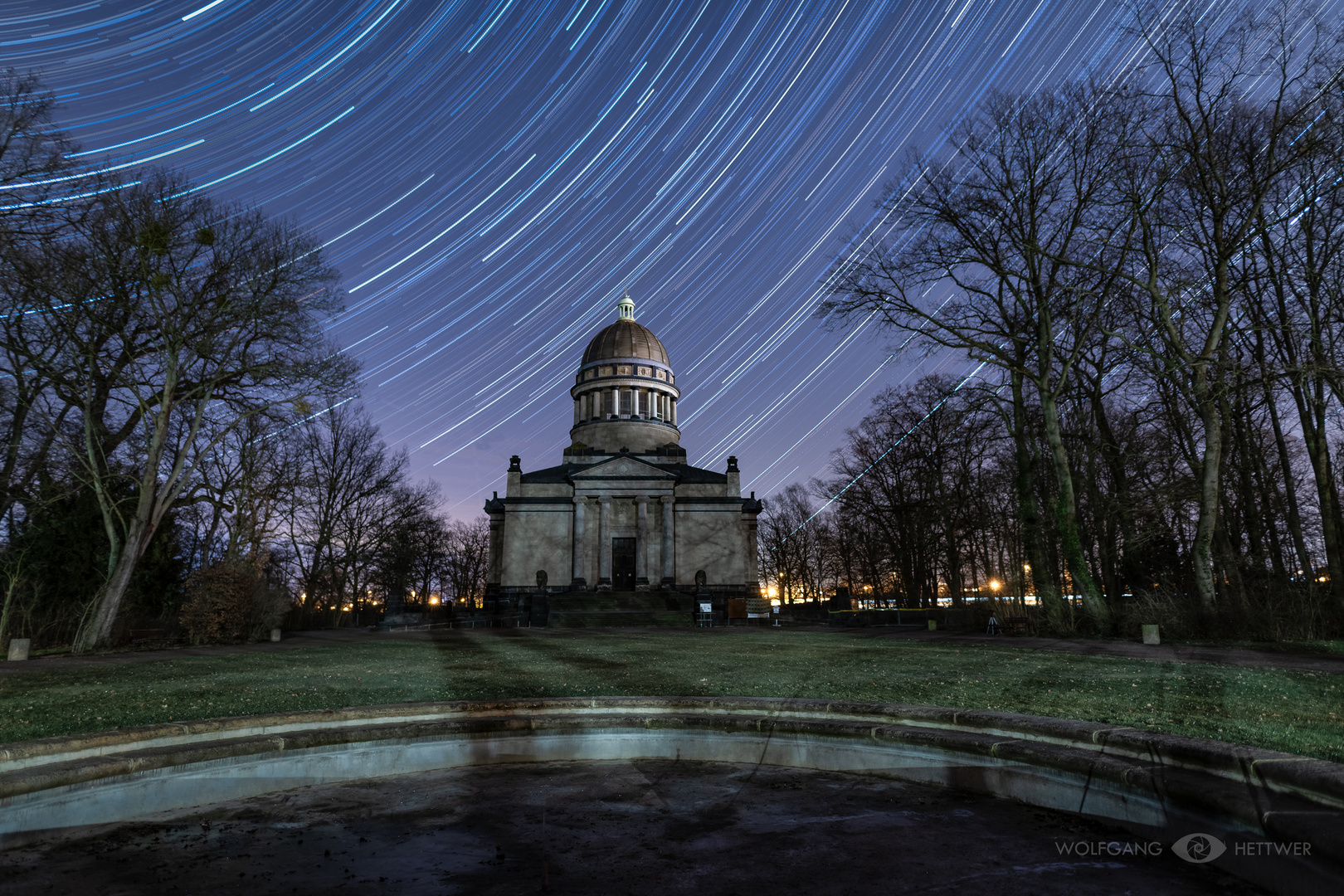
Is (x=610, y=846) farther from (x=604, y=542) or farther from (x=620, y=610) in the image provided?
(x=604, y=542)

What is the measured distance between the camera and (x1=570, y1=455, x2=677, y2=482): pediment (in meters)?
53.0

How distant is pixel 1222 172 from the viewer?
1911cm

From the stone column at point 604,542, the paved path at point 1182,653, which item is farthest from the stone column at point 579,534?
the paved path at point 1182,653

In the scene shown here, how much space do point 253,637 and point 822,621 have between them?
30.7 metres

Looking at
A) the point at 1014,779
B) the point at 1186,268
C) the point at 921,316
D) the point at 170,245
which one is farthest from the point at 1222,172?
the point at 170,245

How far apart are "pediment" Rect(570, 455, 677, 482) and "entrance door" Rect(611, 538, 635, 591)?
471cm

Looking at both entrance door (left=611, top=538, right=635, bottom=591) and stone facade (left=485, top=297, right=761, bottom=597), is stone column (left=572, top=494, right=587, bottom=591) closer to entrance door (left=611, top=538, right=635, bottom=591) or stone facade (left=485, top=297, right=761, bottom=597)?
stone facade (left=485, top=297, right=761, bottom=597)

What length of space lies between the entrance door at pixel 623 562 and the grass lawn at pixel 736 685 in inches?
1414

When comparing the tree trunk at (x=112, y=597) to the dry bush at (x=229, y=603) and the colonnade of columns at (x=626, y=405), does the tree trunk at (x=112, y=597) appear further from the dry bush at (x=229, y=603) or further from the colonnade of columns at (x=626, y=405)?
the colonnade of columns at (x=626, y=405)

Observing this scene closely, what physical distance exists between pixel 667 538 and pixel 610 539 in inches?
162

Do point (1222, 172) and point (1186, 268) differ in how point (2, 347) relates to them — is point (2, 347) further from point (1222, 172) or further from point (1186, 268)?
point (1186, 268)

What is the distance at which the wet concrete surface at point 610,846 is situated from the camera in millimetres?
3141

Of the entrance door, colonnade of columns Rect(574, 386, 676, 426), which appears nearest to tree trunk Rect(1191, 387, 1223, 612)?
the entrance door

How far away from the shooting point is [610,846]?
12.0 ft
